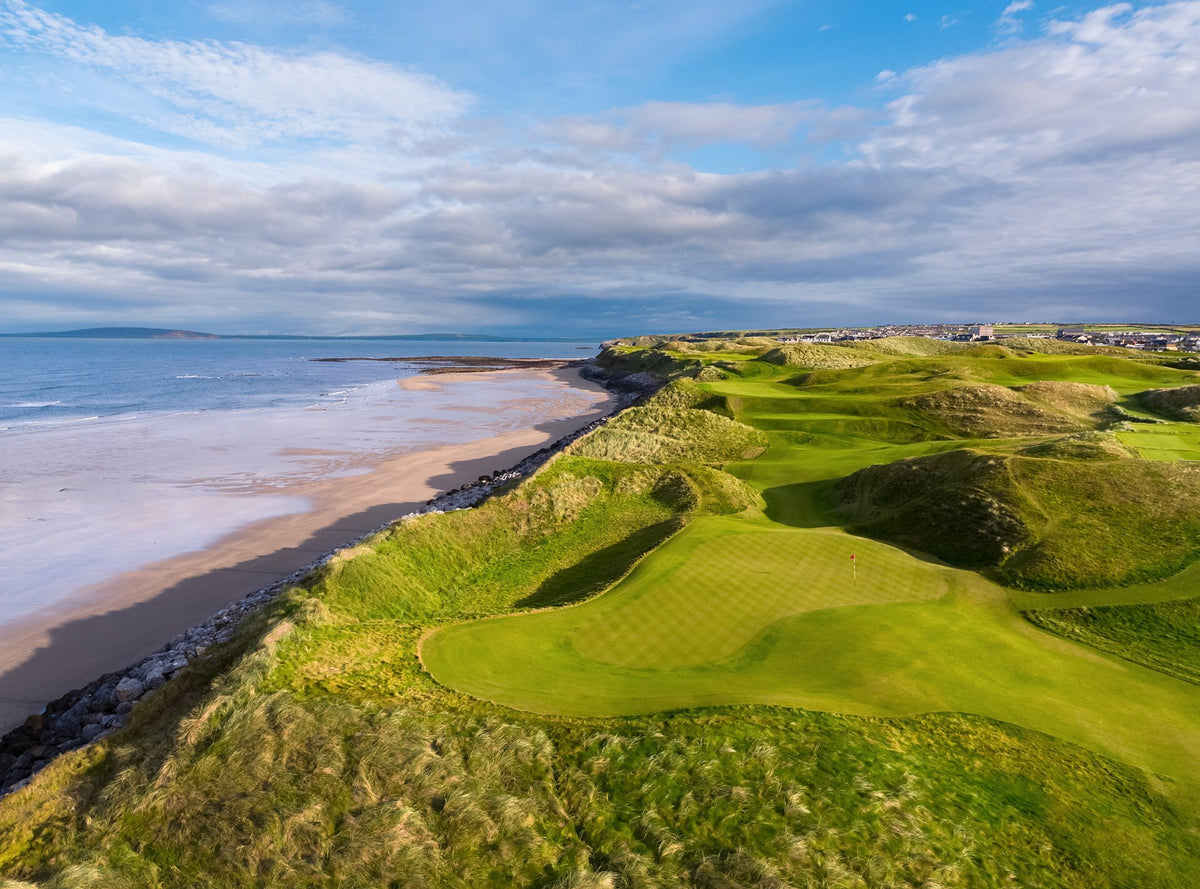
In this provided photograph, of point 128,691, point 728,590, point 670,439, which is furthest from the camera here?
point 670,439

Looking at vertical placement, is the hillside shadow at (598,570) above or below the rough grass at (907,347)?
below

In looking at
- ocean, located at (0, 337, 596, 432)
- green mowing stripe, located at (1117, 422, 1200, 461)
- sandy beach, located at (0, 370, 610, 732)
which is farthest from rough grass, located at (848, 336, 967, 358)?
ocean, located at (0, 337, 596, 432)

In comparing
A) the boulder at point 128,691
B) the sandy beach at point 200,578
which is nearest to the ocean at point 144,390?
the sandy beach at point 200,578

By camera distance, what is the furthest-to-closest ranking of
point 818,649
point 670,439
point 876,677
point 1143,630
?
point 670,439, point 1143,630, point 818,649, point 876,677

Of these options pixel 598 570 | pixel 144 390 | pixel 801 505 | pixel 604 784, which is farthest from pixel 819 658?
pixel 144 390

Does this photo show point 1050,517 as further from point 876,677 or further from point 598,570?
point 598,570

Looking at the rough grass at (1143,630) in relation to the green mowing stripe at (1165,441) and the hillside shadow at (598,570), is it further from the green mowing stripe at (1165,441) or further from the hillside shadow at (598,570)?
the green mowing stripe at (1165,441)

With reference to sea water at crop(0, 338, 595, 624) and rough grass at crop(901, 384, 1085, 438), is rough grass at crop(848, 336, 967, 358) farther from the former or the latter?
rough grass at crop(901, 384, 1085, 438)

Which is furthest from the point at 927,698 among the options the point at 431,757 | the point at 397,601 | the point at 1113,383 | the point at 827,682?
the point at 1113,383
